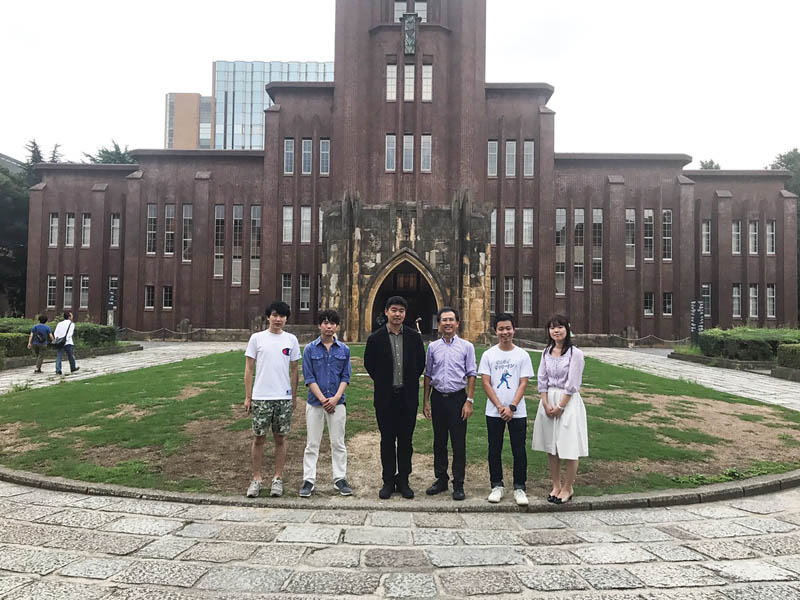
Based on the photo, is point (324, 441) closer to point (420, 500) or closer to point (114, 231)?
point (420, 500)

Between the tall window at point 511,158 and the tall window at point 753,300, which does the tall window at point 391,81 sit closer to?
the tall window at point 511,158

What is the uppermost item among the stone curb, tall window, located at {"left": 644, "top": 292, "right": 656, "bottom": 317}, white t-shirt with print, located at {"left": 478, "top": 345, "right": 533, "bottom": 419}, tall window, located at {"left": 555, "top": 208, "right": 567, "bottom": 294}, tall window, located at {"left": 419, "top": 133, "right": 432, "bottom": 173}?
tall window, located at {"left": 419, "top": 133, "right": 432, "bottom": 173}

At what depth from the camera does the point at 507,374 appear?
18.6 feet

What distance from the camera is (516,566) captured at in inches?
160

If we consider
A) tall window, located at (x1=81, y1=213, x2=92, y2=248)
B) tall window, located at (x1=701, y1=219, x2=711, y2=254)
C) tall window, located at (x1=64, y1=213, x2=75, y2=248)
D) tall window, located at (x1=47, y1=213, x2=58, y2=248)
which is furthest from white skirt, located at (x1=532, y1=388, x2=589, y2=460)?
tall window, located at (x1=47, y1=213, x2=58, y2=248)

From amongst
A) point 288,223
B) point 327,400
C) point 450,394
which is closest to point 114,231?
point 288,223

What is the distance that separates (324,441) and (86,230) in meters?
35.0

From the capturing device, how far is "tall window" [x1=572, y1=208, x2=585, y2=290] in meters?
34.7

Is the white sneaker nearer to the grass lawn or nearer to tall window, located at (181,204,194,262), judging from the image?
the grass lawn

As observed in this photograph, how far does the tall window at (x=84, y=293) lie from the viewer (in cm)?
3525

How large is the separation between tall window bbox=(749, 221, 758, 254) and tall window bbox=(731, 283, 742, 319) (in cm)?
250

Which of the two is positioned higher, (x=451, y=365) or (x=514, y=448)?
(x=451, y=365)

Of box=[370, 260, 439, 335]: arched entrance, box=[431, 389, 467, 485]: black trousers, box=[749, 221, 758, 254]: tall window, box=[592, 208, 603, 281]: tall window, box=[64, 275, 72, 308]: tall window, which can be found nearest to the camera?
box=[431, 389, 467, 485]: black trousers

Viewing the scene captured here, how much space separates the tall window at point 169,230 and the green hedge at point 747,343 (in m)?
30.6
